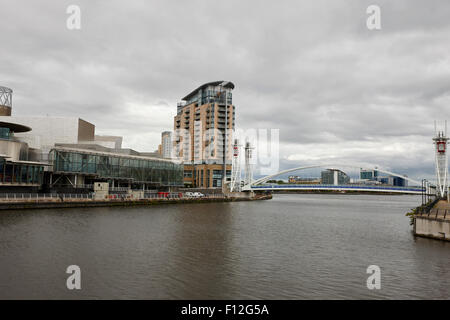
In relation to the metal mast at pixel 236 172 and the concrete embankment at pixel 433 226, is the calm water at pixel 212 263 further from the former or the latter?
the metal mast at pixel 236 172

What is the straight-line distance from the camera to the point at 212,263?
20.8m

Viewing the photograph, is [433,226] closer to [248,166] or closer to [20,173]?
[20,173]

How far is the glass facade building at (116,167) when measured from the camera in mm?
69969

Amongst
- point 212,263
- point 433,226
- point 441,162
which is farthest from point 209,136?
point 212,263

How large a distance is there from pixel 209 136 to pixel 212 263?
399 feet

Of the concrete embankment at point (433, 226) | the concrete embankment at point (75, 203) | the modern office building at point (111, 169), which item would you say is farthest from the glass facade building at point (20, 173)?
the concrete embankment at point (433, 226)

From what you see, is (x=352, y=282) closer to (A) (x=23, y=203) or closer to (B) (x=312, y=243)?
(B) (x=312, y=243)

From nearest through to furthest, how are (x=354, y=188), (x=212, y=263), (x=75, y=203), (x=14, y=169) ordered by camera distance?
(x=212, y=263)
(x=75, y=203)
(x=14, y=169)
(x=354, y=188)

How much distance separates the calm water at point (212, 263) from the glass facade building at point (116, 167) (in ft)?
126

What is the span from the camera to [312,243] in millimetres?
28609

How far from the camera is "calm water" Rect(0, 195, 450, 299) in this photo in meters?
15.7

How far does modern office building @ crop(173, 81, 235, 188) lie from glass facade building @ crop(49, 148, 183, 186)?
34467mm

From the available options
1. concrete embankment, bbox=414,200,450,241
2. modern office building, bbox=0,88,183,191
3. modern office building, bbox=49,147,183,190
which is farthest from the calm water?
modern office building, bbox=49,147,183,190
